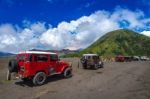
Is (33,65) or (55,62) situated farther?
(55,62)

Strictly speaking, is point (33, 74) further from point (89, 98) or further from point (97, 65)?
point (97, 65)

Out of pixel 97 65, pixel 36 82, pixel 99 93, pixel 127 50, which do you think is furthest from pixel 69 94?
pixel 127 50

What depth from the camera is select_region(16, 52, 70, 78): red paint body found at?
1451 cm

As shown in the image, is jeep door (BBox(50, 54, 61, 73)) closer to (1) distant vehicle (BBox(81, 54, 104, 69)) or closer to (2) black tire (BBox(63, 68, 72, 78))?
(2) black tire (BBox(63, 68, 72, 78))

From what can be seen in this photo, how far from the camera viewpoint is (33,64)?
14.7 meters

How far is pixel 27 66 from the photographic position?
1445cm

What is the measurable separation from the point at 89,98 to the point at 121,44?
19486 cm

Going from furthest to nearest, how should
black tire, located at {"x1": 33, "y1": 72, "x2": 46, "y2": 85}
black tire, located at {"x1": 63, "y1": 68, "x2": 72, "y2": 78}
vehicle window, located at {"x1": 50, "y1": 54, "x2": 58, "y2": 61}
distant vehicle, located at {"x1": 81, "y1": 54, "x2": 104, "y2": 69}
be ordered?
distant vehicle, located at {"x1": 81, "y1": 54, "x2": 104, "y2": 69}, black tire, located at {"x1": 63, "y1": 68, "x2": 72, "y2": 78}, vehicle window, located at {"x1": 50, "y1": 54, "x2": 58, "y2": 61}, black tire, located at {"x1": 33, "y1": 72, "x2": 46, "y2": 85}

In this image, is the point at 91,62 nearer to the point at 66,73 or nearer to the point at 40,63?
the point at 66,73

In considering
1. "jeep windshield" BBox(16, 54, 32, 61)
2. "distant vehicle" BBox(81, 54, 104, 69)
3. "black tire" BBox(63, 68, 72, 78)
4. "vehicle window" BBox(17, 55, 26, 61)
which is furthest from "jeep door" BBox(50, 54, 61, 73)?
"distant vehicle" BBox(81, 54, 104, 69)

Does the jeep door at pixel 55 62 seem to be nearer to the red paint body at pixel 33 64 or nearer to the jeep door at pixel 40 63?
the red paint body at pixel 33 64

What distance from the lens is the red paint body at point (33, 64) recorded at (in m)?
14.5

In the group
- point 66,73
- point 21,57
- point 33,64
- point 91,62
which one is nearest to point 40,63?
point 33,64

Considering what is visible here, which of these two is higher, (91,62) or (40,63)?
(40,63)
